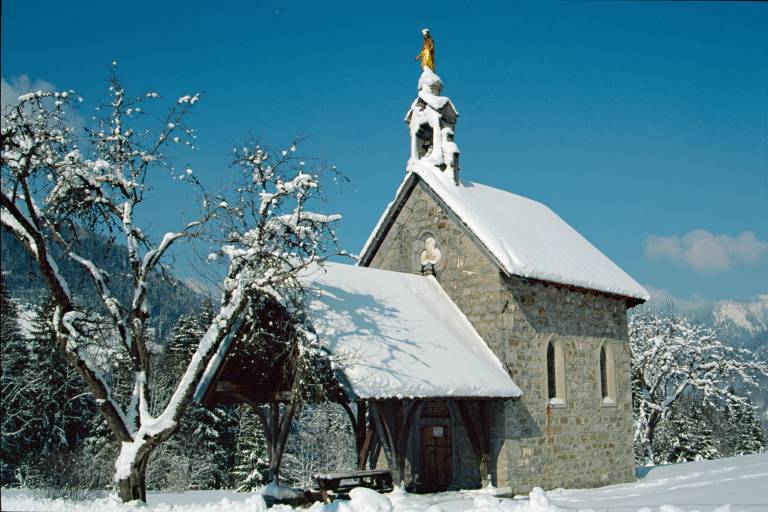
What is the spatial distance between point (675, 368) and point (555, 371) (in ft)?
61.8

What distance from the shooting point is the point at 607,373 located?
20672 millimetres

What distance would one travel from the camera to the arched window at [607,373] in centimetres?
2050

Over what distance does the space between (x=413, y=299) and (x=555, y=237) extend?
6.22 meters

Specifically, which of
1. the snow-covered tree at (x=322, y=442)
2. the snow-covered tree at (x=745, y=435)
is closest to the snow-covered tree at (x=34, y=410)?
the snow-covered tree at (x=322, y=442)

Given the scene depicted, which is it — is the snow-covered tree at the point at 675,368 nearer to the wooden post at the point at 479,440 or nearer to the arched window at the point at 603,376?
the arched window at the point at 603,376

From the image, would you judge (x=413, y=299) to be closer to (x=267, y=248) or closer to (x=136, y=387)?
(x=267, y=248)

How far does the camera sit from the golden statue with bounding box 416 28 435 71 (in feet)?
73.6

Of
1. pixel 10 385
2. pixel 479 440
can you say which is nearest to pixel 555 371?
pixel 479 440

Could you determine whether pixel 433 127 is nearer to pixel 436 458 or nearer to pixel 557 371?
pixel 557 371

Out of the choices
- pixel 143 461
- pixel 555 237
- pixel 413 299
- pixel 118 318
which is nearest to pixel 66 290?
pixel 118 318

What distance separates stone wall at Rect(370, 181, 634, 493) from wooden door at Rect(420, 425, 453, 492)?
0.47m

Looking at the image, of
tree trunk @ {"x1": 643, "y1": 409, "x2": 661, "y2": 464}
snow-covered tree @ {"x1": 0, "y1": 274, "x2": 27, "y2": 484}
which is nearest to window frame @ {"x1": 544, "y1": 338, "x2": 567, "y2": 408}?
tree trunk @ {"x1": 643, "y1": 409, "x2": 661, "y2": 464}

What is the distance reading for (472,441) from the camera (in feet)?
54.1

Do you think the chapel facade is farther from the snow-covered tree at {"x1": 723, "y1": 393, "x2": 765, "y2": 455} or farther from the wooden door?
the snow-covered tree at {"x1": 723, "y1": 393, "x2": 765, "y2": 455}
